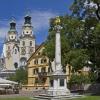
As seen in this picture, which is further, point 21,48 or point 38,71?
point 21,48

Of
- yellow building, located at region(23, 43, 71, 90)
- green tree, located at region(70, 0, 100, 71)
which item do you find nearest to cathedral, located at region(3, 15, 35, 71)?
yellow building, located at region(23, 43, 71, 90)

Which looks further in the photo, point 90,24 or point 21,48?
point 21,48

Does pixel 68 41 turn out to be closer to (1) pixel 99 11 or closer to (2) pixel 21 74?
(1) pixel 99 11

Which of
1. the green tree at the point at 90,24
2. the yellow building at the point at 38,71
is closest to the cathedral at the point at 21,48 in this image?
the yellow building at the point at 38,71

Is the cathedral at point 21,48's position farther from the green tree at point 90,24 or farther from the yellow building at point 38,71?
the green tree at point 90,24

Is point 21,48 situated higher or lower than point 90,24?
higher

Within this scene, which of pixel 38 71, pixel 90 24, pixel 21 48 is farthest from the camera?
pixel 21 48

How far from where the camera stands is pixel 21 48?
186625 millimetres

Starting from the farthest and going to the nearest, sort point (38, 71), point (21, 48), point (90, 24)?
1. point (21, 48)
2. point (38, 71)
3. point (90, 24)

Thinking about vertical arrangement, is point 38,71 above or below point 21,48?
below

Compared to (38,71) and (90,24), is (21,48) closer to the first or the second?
(38,71)

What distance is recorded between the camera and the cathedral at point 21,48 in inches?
7244

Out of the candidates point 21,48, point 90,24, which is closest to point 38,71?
point 90,24

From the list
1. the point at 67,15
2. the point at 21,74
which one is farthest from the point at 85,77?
the point at 21,74
